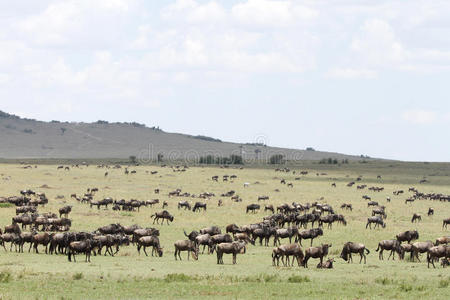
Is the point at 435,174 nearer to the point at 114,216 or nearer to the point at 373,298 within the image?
the point at 114,216

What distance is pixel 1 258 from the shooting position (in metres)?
28.9

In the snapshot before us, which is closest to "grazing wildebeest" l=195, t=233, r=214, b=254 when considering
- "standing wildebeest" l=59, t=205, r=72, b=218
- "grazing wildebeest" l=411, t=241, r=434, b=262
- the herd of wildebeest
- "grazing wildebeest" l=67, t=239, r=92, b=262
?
the herd of wildebeest

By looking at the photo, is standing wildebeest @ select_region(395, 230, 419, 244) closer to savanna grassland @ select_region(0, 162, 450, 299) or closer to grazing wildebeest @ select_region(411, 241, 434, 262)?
savanna grassland @ select_region(0, 162, 450, 299)

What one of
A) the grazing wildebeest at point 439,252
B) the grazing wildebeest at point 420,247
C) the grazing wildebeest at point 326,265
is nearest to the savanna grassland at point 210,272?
the grazing wildebeest at point 326,265

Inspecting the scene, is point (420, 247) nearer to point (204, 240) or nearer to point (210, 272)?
point (204, 240)

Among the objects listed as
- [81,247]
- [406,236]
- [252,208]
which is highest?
[252,208]

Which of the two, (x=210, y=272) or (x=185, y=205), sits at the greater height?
(x=185, y=205)

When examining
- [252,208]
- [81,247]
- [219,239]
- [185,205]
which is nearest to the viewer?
[81,247]

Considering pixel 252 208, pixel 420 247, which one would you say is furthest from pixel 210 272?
pixel 252 208

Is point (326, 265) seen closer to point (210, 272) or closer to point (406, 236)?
point (210, 272)

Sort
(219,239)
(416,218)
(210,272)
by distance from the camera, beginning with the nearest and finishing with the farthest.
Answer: (210,272)
(219,239)
(416,218)

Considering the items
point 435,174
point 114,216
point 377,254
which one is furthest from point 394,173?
point 377,254

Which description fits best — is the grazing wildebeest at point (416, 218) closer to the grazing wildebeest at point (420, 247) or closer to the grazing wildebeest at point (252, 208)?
the grazing wildebeest at point (252, 208)

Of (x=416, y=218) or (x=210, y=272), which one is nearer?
(x=210, y=272)
